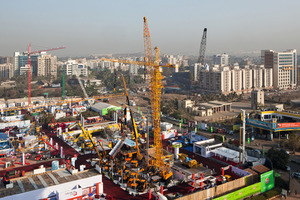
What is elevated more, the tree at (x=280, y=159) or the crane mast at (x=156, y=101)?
the crane mast at (x=156, y=101)

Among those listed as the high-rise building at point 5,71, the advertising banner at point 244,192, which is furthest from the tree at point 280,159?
the high-rise building at point 5,71

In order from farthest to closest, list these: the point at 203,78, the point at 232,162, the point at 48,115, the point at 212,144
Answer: the point at 203,78 < the point at 48,115 < the point at 212,144 < the point at 232,162

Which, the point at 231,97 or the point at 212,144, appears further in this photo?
the point at 231,97

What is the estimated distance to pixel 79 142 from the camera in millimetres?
21984

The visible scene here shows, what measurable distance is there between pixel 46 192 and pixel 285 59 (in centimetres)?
5494

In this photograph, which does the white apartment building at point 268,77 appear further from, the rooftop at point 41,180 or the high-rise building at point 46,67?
the high-rise building at point 46,67

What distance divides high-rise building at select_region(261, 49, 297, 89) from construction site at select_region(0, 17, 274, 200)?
126ft

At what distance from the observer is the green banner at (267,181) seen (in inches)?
521

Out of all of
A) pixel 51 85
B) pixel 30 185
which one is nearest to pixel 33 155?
pixel 30 185

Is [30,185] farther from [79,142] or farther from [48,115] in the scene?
[48,115]

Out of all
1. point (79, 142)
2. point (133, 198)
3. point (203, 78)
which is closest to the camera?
point (133, 198)

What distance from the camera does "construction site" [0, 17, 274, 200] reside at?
12190mm

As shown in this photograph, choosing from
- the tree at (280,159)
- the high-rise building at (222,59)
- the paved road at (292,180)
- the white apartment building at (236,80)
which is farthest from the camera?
the high-rise building at (222,59)

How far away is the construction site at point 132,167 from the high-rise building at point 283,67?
38.5 m
